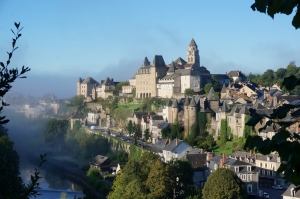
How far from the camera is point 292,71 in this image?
61219 millimetres

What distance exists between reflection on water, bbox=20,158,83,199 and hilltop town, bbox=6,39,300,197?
2890 mm

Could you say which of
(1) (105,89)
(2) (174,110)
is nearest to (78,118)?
(1) (105,89)

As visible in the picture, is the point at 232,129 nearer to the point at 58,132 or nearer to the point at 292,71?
the point at 292,71

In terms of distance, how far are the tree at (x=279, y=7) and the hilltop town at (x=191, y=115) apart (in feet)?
79.6

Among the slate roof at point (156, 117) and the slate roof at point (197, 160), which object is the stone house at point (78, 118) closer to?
the slate roof at point (156, 117)

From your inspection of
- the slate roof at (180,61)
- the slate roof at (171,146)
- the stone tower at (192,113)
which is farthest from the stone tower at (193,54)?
the slate roof at (171,146)

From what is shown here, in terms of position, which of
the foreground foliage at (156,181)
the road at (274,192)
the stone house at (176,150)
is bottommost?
the road at (274,192)

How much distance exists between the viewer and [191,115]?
44250mm

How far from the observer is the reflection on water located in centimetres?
3744

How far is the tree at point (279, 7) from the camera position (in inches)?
131

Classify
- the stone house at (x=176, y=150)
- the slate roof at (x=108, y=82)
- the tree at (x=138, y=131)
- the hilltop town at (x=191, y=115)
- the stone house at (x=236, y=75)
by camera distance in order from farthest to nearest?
the slate roof at (x=108, y=82) → the stone house at (x=236, y=75) → the tree at (x=138, y=131) → the stone house at (x=176, y=150) → the hilltop town at (x=191, y=115)

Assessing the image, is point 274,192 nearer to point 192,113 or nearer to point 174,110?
point 192,113

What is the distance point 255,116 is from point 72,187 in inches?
1547

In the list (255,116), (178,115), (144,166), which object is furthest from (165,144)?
(255,116)
